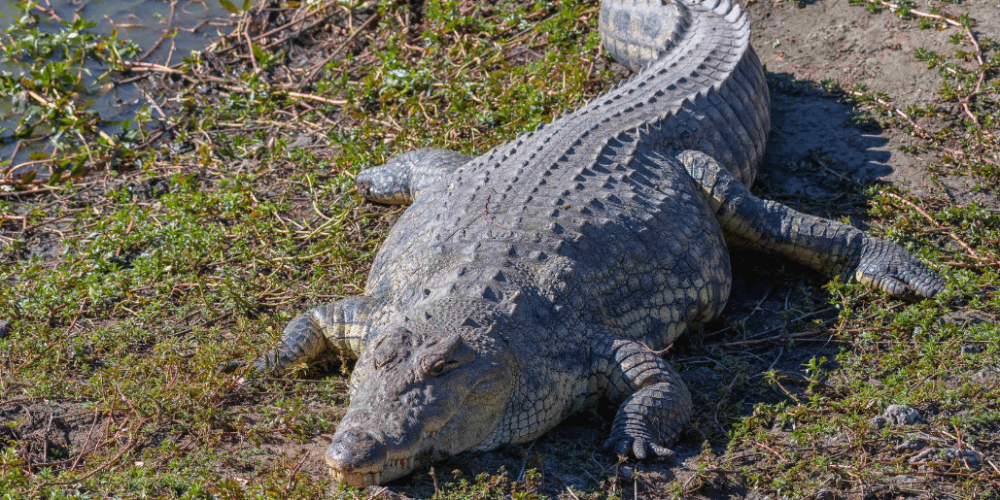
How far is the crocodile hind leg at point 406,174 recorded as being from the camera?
18.6 feet

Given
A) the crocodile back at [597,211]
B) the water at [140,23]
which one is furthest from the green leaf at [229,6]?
the crocodile back at [597,211]

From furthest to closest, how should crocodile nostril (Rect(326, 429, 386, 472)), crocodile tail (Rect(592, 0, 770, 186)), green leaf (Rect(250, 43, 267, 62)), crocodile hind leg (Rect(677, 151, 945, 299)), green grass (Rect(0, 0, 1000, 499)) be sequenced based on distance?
green leaf (Rect(250, 43, 267, 62))
crocodile tail (Rect(592, 0, 770, 186))
crocodile hind leg (Rect(677, 151, 945, 299))
green grass (Rect(0, 0, 1000, 499))
crocodile nostril (Rect(326, 429, 386, 472))

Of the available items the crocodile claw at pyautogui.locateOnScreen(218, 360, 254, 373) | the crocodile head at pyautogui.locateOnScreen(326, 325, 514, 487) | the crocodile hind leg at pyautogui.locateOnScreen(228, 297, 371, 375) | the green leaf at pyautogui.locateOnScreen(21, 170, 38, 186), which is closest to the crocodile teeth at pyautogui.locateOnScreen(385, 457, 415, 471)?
the crocodile head at pyautogui.locateOnScreen(326, 325, 514, 487)

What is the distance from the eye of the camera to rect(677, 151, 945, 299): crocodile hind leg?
480 centimetres

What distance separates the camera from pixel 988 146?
18.3 feet

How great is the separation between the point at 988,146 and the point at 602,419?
331 cm

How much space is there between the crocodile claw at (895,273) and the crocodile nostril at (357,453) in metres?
2.86

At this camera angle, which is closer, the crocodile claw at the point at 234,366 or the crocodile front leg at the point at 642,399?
the crocodile front leg at the point at 642,399

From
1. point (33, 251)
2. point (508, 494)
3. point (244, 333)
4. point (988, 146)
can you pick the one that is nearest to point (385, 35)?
point (33, 251)

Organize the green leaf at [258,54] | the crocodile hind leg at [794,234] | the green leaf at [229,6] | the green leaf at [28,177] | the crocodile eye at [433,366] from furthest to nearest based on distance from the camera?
the green leaf at [229,6] < the green leaf at [258,54] < the green leaf at [28,177] < the crocodile hind leg at [794,234] < the crocodile eye at [433,366]

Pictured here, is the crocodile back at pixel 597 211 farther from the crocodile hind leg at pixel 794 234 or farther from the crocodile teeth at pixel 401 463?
the crocodile teeth at pixel 401 463

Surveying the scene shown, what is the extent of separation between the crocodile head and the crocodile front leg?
52 cm

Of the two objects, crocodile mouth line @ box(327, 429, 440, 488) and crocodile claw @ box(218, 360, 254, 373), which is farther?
crocodile claw @ box(218, 360, 254, 373)

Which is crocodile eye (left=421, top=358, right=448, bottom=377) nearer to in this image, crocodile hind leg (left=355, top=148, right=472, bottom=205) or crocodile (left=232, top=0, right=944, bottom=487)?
crocodile (left=232, top=0, right=944, bottom=487)
